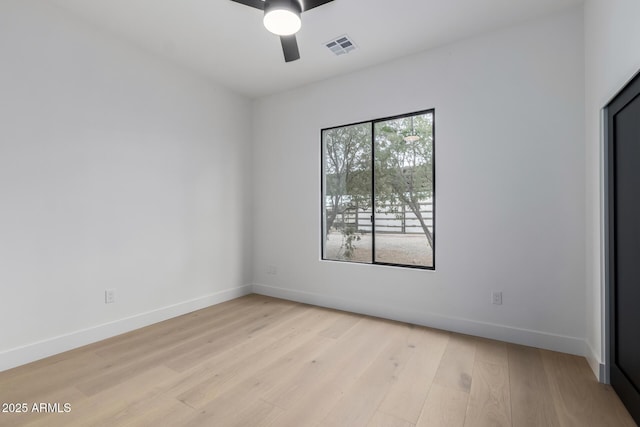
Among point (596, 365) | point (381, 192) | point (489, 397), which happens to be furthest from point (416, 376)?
point (381, 192)

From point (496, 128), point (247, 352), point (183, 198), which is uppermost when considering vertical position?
point (496, 128)

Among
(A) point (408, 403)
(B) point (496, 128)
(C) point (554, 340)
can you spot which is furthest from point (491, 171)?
(A) point (408, 403)

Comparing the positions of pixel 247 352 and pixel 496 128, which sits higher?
pixel 496 128

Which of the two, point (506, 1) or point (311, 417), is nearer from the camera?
point (311, 417)

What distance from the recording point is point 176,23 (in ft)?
8.91

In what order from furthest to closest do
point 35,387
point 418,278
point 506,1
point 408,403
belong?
point 418,278 < point 506,1 < point 35,387 < point 408,403

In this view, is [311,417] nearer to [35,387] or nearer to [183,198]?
[35,387]

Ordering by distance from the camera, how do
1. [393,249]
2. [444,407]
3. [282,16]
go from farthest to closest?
[393,249], [282,16], [444,407]

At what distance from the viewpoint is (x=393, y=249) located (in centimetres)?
341

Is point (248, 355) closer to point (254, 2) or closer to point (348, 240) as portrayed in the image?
point (348, 240)

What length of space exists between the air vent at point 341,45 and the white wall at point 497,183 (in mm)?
482

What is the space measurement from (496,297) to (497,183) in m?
1.06

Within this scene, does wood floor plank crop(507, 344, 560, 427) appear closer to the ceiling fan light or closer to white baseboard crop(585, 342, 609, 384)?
white baseboard crop(585, 342, 609, 384)

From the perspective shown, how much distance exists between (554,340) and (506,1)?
2842 millimetres
